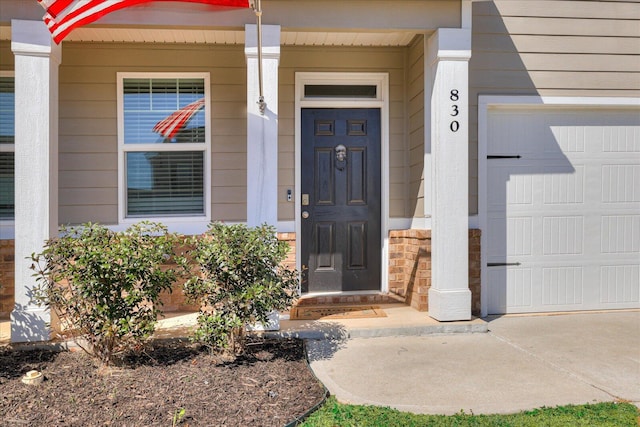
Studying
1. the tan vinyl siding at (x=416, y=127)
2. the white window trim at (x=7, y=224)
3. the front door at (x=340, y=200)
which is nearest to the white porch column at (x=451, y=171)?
the tan vinyl siding at (x=416, y=127)

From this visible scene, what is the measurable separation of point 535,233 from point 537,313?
83 centimetres

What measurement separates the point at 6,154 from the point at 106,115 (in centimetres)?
105

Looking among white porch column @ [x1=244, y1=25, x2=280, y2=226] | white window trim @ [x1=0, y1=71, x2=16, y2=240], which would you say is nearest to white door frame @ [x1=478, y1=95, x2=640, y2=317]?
white porch column @ [x1=244, y1=25, x2=280, y2=226]

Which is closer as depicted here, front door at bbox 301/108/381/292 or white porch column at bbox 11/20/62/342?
white porch column at bbox 11/20/62/342

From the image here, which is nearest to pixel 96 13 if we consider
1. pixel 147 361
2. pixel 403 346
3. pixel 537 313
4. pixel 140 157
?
pixel 140 157

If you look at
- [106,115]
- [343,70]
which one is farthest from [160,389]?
[343,70]

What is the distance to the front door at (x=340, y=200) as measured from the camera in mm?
5453

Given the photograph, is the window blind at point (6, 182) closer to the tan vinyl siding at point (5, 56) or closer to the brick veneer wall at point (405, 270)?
the brick veneer wall at point (405, 270)

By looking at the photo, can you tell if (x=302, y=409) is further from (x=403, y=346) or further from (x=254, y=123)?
(x=254, y=123)

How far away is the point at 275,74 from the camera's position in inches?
165

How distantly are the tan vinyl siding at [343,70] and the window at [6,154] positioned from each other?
2691mm

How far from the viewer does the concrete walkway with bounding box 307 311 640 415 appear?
9.85ft

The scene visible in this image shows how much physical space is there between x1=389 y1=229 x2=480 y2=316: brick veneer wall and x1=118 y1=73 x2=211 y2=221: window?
209 centimetres

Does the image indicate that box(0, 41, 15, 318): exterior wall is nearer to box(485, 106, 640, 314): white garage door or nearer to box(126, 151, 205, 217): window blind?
box(126, 151, 205, 217): window blind
